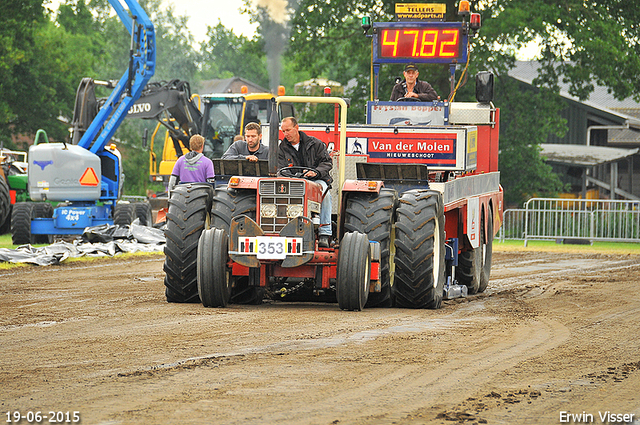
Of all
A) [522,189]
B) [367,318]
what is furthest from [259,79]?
[367,318]

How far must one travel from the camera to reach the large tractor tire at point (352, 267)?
387 inches

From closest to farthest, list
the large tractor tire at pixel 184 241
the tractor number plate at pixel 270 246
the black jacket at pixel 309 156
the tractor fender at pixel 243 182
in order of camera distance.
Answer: the tractor number plate at pixel 270 246 → the tractor fender at pixel 243 182 → the black jacket at pixel 309 156 → the large tractor tire at pixel 184 241

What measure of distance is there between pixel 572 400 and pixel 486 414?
2.32ft

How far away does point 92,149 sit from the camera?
2141 centimetres

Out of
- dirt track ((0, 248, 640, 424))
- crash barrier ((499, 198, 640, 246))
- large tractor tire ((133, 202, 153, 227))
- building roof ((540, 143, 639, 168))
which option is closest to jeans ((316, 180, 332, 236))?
dirt track ((0, 248, 640, 424))

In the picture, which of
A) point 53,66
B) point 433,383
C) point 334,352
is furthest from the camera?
point 53,66

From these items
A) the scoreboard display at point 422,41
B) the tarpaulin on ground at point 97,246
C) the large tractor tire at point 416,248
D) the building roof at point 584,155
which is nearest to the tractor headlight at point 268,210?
the large tractor tire at point 416,248

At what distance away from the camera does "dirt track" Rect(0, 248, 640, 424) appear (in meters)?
5.65

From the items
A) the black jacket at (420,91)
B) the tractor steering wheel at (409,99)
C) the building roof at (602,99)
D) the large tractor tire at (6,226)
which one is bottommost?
the large tractor tire at (6,226)

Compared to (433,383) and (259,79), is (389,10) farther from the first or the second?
(259,79)

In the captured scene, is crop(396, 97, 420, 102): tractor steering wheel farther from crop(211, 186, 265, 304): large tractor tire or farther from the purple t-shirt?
crop(211, 186, 265, 304): large tractor tire

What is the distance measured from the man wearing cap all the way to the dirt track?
12.1 feet

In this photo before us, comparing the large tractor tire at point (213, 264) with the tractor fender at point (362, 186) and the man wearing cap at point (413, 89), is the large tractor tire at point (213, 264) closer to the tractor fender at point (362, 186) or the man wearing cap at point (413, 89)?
the tractor fender at point (362, 186)

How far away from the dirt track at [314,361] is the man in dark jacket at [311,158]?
37.1 inches
